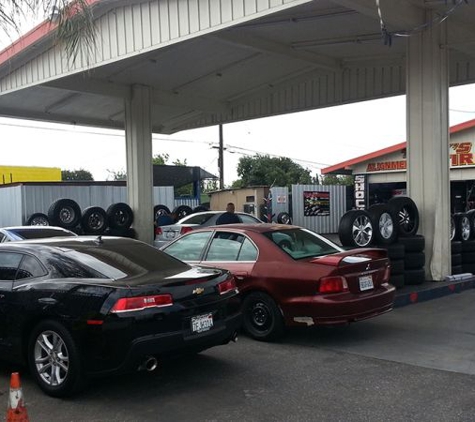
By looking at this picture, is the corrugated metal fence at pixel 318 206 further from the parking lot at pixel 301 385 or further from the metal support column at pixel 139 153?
the parking lot at pixel 301 385

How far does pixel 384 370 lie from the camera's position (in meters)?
5.60

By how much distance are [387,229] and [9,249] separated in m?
6.62

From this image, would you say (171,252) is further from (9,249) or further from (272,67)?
(272,67)

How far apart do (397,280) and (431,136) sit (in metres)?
3.12

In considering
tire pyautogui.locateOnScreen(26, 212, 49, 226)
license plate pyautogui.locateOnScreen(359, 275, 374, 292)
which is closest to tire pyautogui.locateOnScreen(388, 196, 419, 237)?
license plate pyautogui.locateOnScreen(359, 275, 374, 292)

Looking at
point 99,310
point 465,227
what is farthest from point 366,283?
point 465,227

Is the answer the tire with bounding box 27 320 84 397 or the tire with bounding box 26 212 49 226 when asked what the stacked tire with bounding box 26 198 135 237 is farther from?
the tire with bounding box 27 320 84 397

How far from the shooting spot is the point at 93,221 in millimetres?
17766

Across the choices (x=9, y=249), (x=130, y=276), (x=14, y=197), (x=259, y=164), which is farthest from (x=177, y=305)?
(x=259, y=164)

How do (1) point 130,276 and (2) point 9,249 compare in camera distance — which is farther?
(2) point 9,249

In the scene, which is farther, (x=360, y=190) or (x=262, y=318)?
(x=360, y=190)

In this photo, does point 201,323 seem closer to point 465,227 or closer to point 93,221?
point 465,227

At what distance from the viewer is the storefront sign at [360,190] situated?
27.8m

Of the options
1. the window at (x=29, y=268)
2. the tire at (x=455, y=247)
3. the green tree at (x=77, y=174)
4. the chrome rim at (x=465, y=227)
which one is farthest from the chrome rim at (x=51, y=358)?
the green tree at (x=77, y=174)
